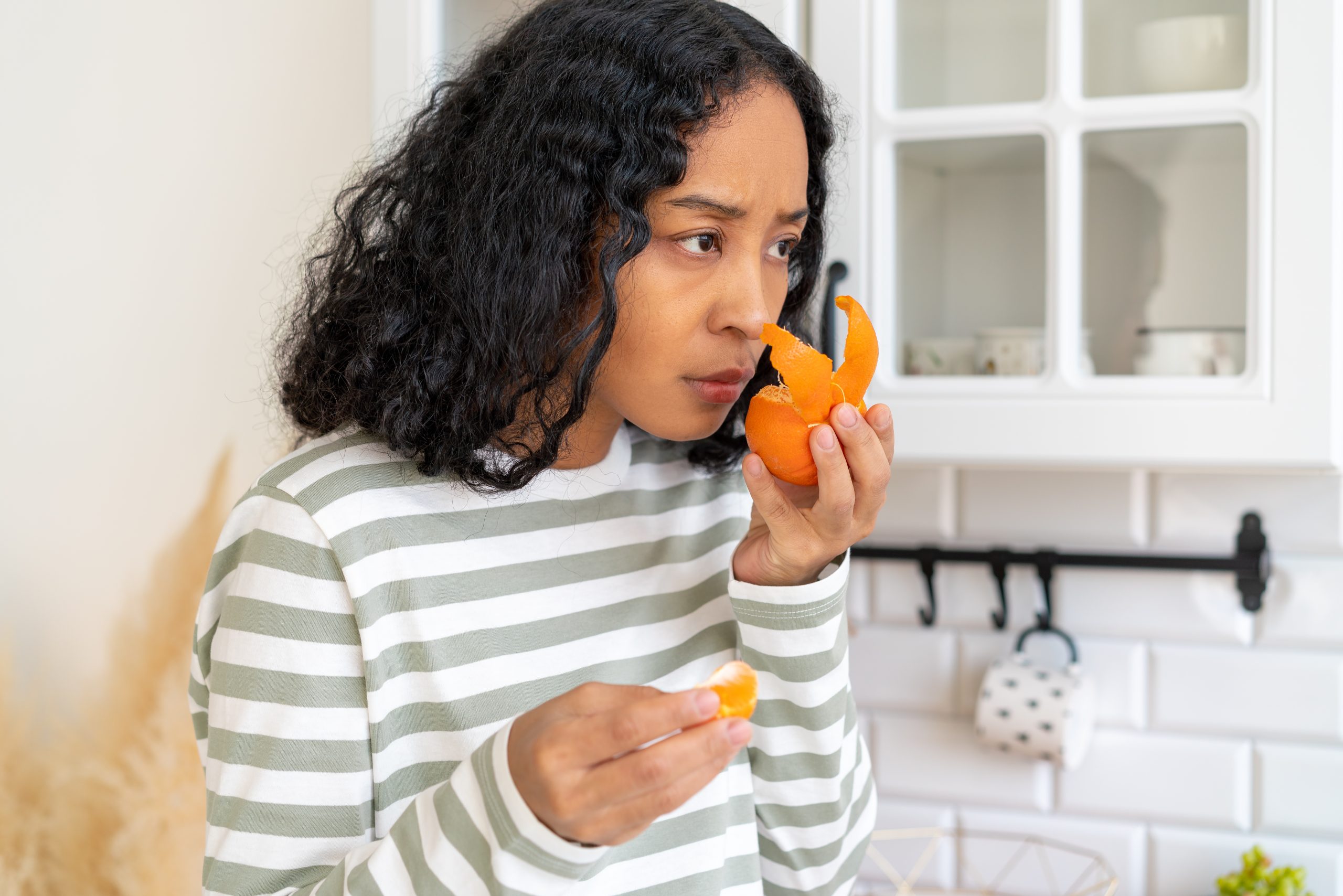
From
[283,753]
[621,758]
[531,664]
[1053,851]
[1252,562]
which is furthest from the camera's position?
[1053,851]

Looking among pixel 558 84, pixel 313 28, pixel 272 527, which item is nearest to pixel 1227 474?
pixel 558 84

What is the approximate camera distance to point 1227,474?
1.19m

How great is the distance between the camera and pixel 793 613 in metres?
0.70

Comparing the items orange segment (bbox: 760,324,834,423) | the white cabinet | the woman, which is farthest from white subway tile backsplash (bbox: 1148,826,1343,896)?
orange segment (bbox: 760,324,834,423)

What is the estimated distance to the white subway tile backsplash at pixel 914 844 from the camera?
1.30m

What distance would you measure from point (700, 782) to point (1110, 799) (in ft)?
3.15

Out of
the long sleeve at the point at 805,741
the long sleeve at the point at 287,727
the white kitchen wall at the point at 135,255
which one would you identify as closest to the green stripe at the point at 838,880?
the long sleeve at the point at 805,741

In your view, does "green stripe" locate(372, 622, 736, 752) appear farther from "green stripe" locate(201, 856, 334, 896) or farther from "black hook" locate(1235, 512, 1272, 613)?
"black hook" locate(1235, 512, 1272, 613)

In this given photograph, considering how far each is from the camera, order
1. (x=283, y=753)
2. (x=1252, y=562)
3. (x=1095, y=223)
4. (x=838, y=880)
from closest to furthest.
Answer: (x=283, y=753)
(x=838, y=880)
(x=1095, y=223)
(x=1252, y=562)

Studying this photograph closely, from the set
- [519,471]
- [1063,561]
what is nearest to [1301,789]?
[1063,561]

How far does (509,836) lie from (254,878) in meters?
0.20

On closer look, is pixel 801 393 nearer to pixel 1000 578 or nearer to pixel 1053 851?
pixel 1000 578

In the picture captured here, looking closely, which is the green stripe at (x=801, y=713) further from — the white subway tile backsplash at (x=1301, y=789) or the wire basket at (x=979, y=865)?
the white subway tile backsplash at (x=1301, y=789)

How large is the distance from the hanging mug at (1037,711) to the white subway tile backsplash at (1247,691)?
0.29ft
